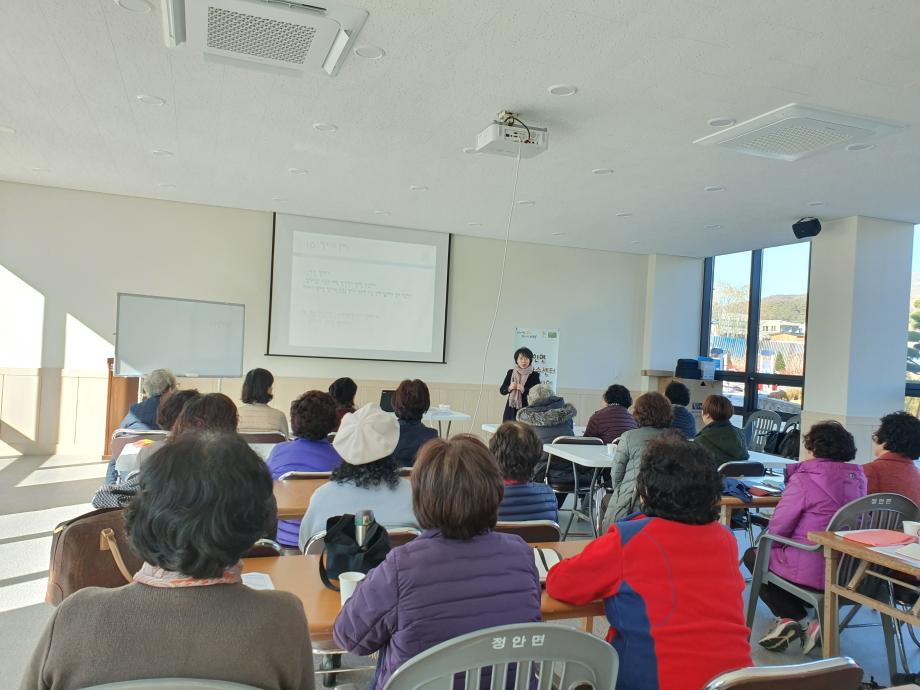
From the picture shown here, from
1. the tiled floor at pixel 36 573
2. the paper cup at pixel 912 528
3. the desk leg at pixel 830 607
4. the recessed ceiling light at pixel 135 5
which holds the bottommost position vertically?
the tiled floor at pixel 36 573

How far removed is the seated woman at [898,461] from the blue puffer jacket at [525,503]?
5.84ft

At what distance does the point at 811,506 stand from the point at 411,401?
2.16m

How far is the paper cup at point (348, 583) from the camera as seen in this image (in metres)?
1.68

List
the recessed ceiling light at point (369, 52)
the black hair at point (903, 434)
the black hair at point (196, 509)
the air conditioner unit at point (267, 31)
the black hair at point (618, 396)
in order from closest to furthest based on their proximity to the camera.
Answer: the black hair at point (196, 509) < the air conditioner unit at point (267, 31) < the black hair at point (903, 434) < the recessed ceiling light at point (369, 52) < the black hair at point (618, 396)

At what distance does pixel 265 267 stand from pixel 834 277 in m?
6.28

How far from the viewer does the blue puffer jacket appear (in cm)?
274

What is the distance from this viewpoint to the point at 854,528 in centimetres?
302

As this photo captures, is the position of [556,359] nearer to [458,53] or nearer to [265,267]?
[265,267]

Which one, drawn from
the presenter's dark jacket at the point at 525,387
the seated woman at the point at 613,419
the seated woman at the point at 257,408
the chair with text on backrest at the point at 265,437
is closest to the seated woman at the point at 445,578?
the chair with text on backrest at the point at 265,437

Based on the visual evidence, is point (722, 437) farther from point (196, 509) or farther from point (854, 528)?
point (196, 509)

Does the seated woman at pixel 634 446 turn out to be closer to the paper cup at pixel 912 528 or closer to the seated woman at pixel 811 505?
the seated woman at pixel 811 505

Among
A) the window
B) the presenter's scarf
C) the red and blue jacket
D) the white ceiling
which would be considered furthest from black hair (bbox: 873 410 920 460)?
the window

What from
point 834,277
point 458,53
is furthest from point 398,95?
point 834,277

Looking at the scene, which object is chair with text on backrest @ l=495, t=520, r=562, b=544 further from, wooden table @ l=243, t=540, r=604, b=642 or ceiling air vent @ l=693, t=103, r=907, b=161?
ceiling air vent @ l=693, t=103, r=907, b=161
